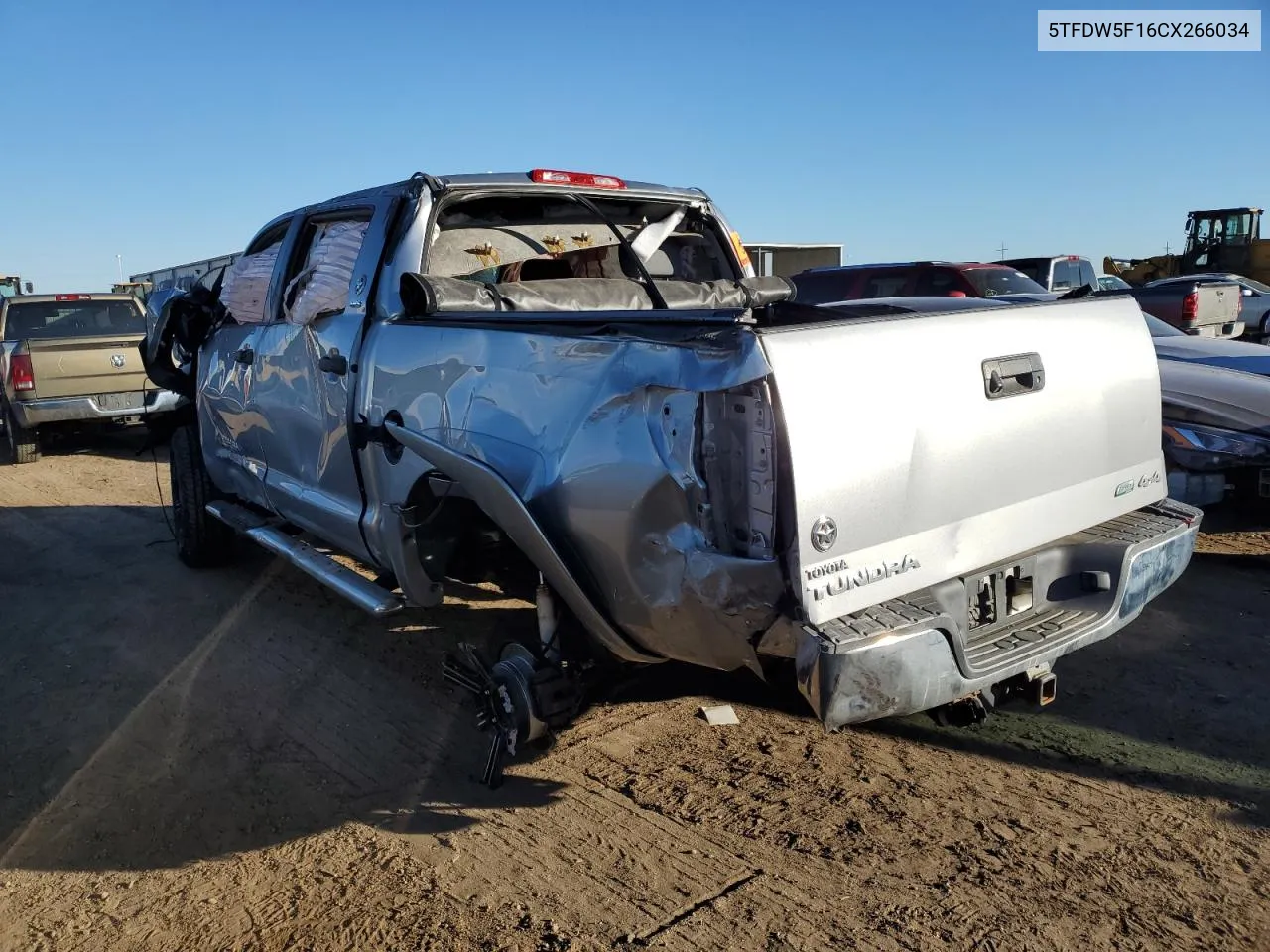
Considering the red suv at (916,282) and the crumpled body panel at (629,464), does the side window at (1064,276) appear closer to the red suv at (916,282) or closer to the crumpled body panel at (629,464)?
the red suv at (916,282)

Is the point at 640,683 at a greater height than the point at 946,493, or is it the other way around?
the point at 946,493

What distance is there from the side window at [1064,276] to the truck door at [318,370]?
12.2 meters

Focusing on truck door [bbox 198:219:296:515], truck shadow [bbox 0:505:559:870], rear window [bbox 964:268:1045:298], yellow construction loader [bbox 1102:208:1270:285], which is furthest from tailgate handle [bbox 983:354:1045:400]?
yellow construction loader [bbox 1102:208:1270:285]

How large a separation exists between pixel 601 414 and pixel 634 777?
1.44m

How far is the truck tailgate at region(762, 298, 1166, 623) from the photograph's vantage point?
2523 mm

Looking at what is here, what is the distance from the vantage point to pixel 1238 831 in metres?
3.00

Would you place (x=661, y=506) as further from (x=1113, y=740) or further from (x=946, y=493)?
(x=1113, y=740)

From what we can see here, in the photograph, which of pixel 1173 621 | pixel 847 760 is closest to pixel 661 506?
pixel 847 760

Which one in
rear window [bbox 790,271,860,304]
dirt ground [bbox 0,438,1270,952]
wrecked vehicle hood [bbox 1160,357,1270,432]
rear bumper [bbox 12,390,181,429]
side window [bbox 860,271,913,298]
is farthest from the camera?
rear window [bbox 790,271,860,304]

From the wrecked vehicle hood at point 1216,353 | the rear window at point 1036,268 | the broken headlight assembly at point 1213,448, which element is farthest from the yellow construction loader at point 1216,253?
the broken headlight assembly at point 1213,448

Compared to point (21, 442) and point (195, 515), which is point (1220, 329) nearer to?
point (195, 515)

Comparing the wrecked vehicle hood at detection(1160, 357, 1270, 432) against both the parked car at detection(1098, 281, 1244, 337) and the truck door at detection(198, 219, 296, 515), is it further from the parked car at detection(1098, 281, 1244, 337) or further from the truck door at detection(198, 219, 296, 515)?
the parked car at detection(1098, 281, 1244, 337)

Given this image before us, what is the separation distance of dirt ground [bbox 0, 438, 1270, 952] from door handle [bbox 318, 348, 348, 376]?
1.31 meters

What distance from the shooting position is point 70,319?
11898 mm
